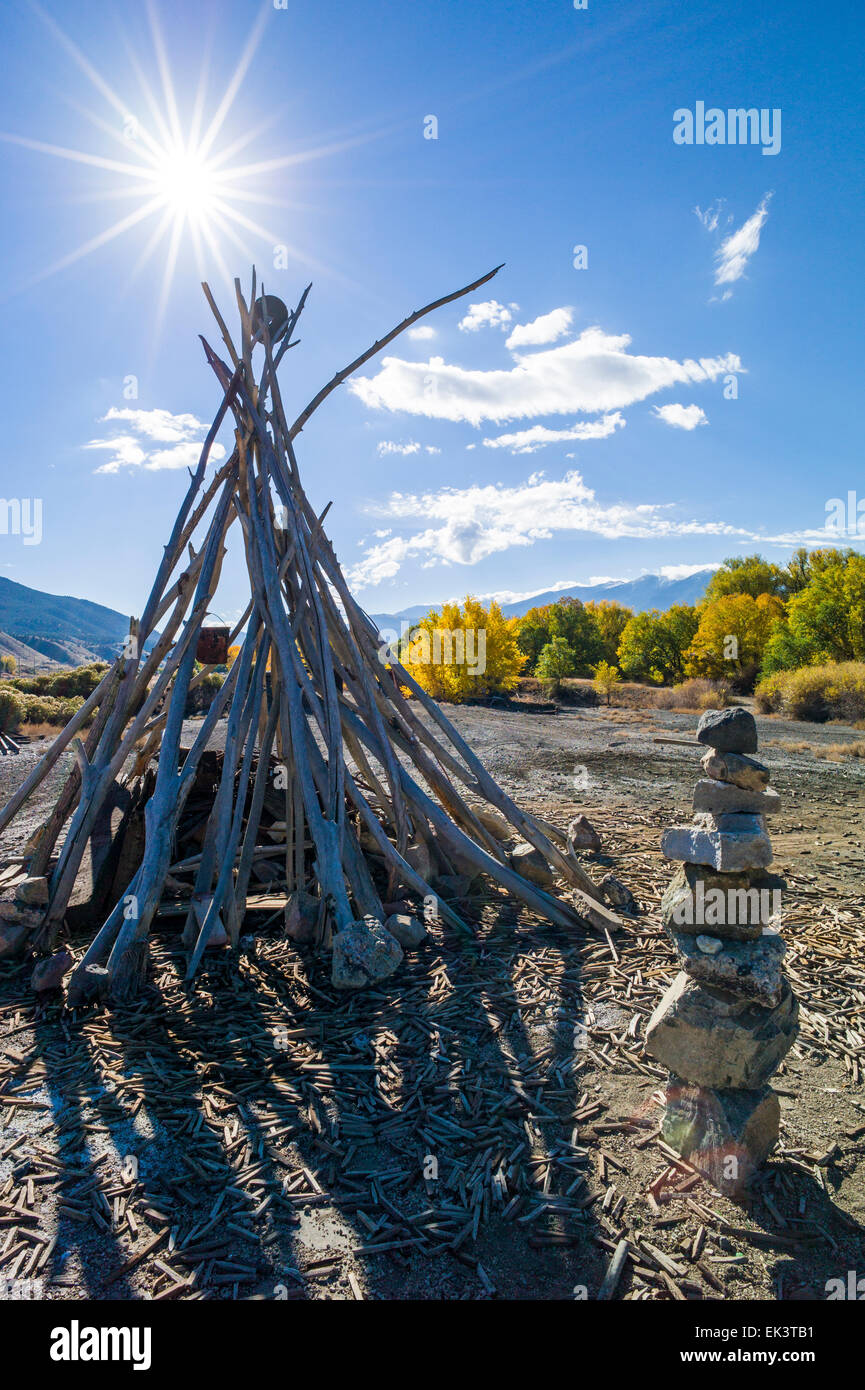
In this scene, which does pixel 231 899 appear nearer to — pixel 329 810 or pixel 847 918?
pixel 329 810

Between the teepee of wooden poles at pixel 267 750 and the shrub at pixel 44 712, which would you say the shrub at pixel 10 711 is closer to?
the shrub at pixel 44 712

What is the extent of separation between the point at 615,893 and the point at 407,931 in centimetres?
173

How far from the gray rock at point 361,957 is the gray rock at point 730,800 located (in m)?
1.81

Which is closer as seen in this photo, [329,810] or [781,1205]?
[781,1205]

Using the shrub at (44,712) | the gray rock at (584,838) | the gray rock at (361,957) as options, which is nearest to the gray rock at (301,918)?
the gray rock at (361,957)

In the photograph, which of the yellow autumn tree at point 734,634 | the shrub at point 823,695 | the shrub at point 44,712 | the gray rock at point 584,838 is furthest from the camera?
the yellow autumn tree at point 734,634

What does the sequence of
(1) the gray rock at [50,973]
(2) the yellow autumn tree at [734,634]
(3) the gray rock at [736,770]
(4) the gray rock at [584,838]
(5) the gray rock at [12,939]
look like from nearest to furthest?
1. (3) the gray rock at [736,770]
2. (1) the gray rock at [50,973]
3. (5) the gray rock at [12,939]
4. (4) the gray rock at [584,838]
5. (2) the yellow autumn tree at [734,634]

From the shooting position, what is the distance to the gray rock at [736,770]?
106 inches

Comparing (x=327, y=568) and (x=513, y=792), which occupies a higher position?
(x=327, y=568)

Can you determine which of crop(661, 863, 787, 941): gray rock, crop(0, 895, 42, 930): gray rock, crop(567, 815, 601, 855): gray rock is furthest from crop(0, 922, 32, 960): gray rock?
crop(567, 815, 601, 855): gray rock

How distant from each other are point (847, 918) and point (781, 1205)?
327 cm
